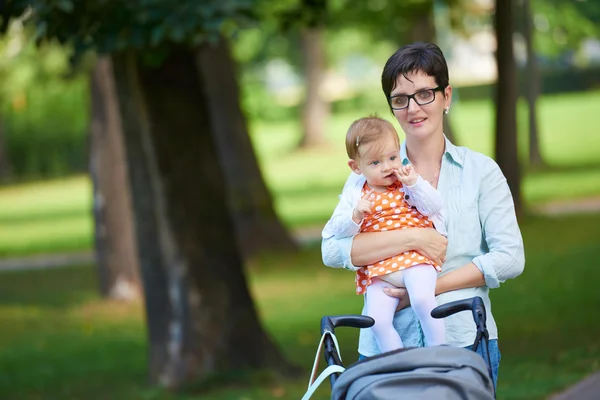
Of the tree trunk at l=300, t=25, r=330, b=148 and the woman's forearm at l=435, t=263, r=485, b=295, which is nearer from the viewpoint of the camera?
the woman's forearm at l=435, t=263, r=485, b=295

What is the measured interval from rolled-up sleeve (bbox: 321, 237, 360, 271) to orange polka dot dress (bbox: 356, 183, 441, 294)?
2.6 inches

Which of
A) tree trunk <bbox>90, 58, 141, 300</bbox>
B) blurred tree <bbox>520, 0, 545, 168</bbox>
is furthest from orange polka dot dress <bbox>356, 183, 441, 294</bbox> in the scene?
blurred tree <bbox>520, 0, 545, 168</bbox>

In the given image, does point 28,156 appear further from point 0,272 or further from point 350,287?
point 350,287

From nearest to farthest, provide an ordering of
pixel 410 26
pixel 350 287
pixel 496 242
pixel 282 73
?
pixel 496 242
pixel 350 287
pixel 410 26
pixel 282 73

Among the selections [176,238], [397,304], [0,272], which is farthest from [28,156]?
[397,304]

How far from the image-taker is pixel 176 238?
10.6 m

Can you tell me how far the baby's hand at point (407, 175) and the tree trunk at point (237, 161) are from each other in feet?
54.5

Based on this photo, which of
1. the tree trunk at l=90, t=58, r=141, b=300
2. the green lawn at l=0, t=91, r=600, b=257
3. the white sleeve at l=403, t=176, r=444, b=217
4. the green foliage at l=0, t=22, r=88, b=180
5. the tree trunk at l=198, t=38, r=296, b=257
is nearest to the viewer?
the white sleeve at l=403, t=176, r=444, b=217

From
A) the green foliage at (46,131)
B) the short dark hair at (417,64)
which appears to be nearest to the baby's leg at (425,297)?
the short dark hair at (417,64)

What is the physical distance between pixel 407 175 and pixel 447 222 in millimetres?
260

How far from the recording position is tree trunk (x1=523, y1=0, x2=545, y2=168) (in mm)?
28591

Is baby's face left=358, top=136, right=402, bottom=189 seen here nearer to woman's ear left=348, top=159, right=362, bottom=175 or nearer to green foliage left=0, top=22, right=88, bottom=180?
woman's ear left=348, top=159, right=362, bottom=175

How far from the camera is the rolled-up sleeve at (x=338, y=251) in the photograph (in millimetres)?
4074

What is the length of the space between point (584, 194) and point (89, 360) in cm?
1470
